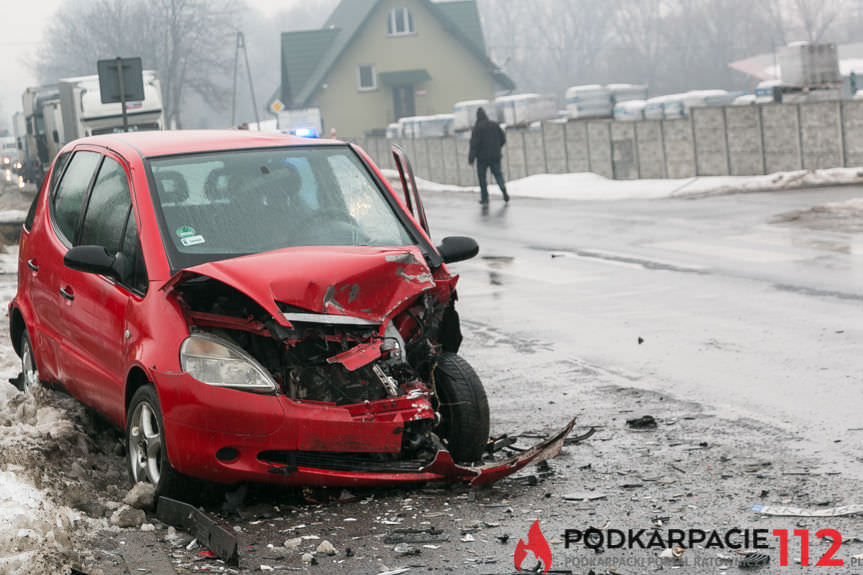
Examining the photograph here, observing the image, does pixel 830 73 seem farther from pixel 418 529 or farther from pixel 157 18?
pixel 157 18

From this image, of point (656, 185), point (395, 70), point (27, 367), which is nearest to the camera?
point (27, 367)

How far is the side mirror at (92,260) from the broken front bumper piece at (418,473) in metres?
1.41

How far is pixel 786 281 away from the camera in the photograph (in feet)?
42.9

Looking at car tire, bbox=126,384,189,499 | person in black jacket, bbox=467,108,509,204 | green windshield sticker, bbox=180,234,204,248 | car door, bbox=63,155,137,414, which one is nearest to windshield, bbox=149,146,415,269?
green windshield sticker, bbox=180,234,204,248

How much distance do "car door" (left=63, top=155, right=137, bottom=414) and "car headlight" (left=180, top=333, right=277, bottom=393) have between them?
0.57 meters

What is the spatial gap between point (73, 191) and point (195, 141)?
88cm

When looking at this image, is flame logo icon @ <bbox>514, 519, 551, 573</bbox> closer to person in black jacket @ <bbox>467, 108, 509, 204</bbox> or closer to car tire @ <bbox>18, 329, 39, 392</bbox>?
car tire @ <bbox>18, 329, 39, 392</bbox>

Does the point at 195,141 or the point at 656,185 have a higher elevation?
the point at 195,141

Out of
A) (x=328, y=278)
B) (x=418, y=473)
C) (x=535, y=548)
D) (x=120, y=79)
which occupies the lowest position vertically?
(x=535, y=548)

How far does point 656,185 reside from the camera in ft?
102

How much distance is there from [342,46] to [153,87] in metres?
38.9

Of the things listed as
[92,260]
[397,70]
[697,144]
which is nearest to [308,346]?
[92,260]

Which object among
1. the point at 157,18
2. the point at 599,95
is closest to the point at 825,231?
the point at 599,95

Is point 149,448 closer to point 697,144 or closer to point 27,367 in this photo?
point 27,367
